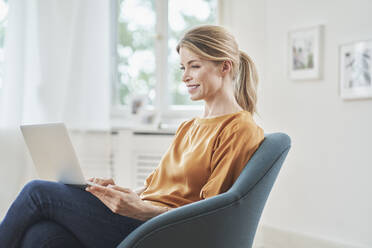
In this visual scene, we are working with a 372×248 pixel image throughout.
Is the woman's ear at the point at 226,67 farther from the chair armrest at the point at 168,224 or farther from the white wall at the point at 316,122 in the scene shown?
the white wall at the point at 316,122

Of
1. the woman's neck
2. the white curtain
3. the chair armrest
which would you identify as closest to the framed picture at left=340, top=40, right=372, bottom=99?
the woman's neck

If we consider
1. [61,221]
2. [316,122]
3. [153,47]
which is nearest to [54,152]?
[61,221]

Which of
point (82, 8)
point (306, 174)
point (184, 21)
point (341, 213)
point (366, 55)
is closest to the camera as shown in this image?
point (366, 55)

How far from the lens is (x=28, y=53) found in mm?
2471

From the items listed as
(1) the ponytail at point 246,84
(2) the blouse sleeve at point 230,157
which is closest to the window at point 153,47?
(1) the ponytail at point 246,84

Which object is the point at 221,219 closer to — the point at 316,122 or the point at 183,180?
the point at 183,180

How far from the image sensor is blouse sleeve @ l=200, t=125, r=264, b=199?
1.25 m

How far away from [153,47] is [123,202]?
90.7 inches

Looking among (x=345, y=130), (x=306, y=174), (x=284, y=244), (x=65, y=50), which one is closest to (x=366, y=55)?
(x=345, y=130)

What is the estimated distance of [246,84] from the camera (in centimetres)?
154

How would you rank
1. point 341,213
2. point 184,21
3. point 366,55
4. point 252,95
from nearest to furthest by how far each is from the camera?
1. point 252,95
2. point 366,55
3. point 341,213
4. point 184,21

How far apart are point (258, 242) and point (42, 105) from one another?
1667 millimetres

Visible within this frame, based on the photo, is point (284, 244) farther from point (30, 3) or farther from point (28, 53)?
point (30, 3)

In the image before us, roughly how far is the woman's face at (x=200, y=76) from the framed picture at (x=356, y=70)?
3.89ft
